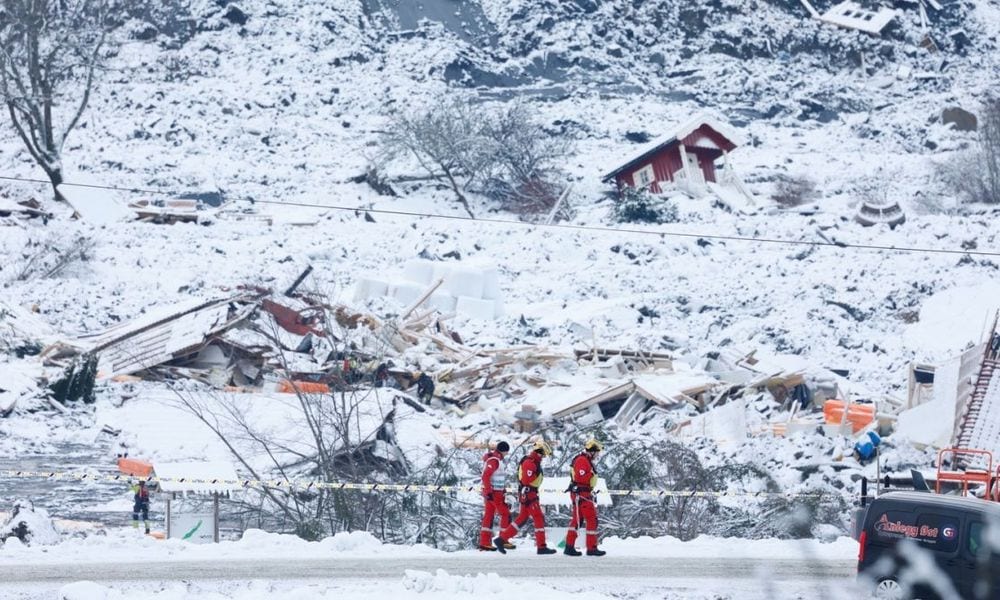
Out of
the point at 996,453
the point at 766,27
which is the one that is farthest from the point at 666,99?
the point at 996,453

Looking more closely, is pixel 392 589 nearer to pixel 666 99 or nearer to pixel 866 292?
pixel 866 292

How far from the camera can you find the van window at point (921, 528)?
8.84 meters

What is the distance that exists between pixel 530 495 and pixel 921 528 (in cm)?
324

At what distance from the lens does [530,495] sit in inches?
422

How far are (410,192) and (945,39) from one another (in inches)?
907

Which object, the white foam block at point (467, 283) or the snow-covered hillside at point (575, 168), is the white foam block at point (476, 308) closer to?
the white foam block at point (467, 283)

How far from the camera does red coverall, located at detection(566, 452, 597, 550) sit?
34.8 ft

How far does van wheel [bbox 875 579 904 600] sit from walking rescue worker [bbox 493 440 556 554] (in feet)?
9.61

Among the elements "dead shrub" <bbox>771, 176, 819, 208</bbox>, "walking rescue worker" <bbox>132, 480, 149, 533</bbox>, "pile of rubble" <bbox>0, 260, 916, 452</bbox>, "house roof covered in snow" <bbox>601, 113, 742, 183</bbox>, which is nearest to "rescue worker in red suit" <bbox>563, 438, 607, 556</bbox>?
"walking rescue worker" <bbox>132, 480, 149, 533</bbox>

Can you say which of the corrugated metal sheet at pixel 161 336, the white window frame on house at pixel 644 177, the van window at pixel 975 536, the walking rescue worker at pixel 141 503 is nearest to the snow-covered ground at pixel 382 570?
the van window at pixel 975 536

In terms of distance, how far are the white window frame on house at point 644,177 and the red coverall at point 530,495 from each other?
77.7 feet

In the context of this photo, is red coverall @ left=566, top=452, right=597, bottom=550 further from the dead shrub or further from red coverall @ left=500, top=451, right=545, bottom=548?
the dead shrub

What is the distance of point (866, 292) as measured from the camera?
25141mm

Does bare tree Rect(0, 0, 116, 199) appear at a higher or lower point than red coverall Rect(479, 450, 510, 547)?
higher
